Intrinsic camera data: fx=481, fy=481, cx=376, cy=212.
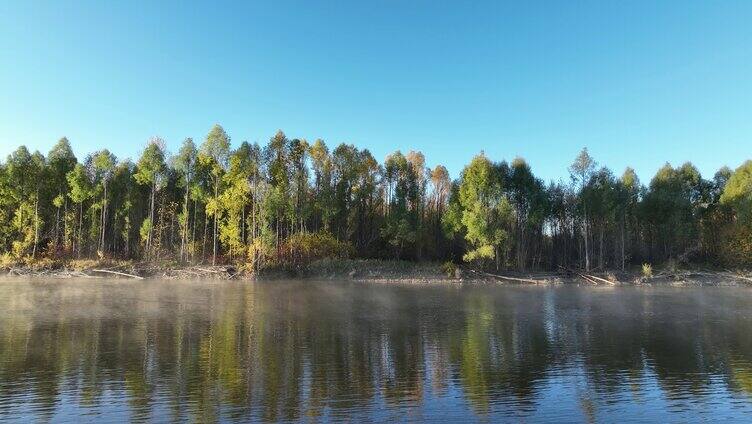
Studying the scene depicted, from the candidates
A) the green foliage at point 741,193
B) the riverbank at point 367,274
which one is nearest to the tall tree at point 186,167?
the riverbank at point 367,274

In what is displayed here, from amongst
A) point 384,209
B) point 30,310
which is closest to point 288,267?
point 384,209

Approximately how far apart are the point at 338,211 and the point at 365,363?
47.7m

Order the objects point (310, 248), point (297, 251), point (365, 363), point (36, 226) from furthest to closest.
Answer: point (36, 226), point (310, 248), point (297, 251), point (365, 363)

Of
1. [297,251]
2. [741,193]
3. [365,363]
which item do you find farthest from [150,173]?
[741,193]

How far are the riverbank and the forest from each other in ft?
7.16

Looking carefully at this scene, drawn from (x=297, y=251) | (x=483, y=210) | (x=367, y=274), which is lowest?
(x=367, y=274)

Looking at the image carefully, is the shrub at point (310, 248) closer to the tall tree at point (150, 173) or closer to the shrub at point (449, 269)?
the shrub at point (449, 269)

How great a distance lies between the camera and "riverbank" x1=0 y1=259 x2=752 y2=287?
55062 millimetres

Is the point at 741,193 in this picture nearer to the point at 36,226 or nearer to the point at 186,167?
the point at 186,167

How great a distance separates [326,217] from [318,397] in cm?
5053

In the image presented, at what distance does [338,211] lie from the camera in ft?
208

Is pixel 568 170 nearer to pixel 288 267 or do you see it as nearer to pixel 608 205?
pixel 608 205

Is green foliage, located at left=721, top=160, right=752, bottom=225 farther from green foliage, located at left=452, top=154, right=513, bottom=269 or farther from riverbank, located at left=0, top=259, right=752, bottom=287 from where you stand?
green foliage, located at left=452, top=154, right=513, bottom=269

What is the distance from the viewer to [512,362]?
16.9 m
